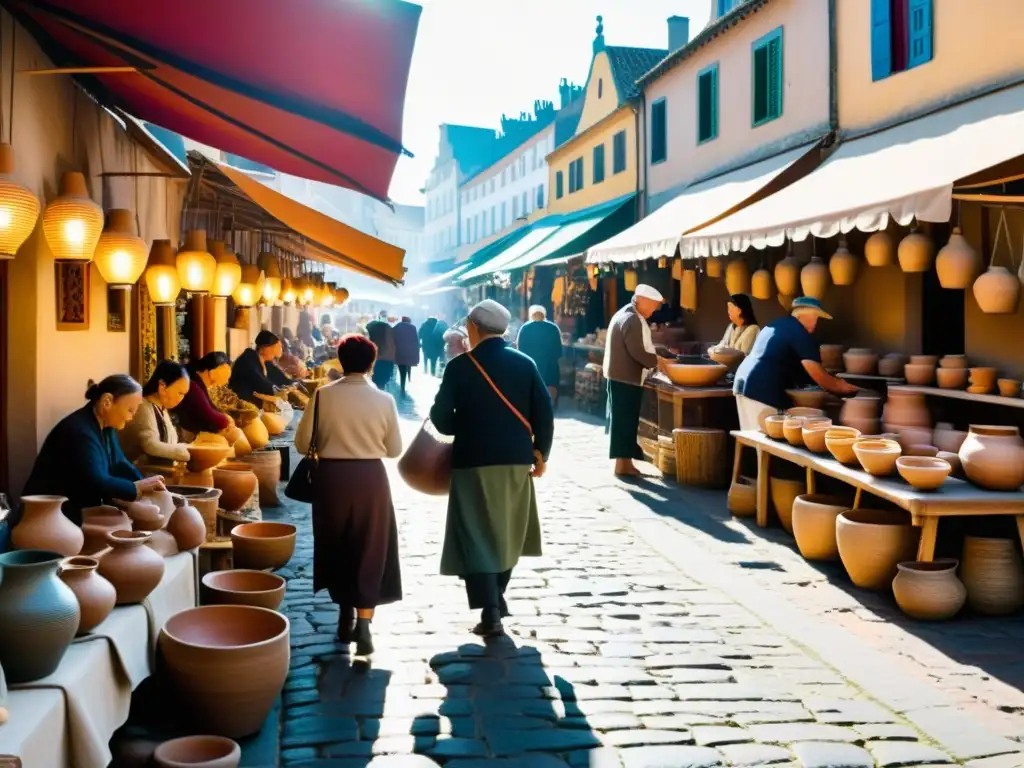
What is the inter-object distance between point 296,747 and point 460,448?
6.45 ft

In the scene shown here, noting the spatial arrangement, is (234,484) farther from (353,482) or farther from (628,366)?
(628,366)

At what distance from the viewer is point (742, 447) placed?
9.00m

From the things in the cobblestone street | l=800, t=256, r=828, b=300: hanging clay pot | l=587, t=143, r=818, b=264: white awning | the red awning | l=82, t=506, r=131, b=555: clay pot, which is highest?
l=587, t=143, r=818, b=264: white awning

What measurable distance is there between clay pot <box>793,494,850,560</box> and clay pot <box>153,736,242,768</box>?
450 cm

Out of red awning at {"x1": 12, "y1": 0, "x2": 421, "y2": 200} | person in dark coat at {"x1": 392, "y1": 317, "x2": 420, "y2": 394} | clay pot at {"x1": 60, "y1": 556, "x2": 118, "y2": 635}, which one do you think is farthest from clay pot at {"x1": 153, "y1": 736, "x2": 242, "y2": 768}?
person in dark coat at {"x1": 392, "y1": 317, "x2": 420, "y2": 394}

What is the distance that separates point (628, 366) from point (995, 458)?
192 inches

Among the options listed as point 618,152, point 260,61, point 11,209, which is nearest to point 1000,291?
point 260,61

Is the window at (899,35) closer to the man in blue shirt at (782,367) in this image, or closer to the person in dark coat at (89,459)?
the man in blue shirt at (782,367)

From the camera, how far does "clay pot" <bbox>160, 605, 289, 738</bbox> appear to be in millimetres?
3924

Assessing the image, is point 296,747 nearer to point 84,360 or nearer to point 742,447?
point 84,360

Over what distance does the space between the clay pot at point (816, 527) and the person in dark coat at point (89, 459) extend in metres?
4.25

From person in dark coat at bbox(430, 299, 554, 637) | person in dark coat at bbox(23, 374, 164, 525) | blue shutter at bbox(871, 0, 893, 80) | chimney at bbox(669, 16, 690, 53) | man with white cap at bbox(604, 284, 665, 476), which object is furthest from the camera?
chimney at bbox(669, 16, 690, 53)

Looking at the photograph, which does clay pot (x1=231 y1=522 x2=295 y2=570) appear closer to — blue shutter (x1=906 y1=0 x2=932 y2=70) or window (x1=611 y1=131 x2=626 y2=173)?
blue shutter (x1=906 y1=0 x2=932 y2=70)

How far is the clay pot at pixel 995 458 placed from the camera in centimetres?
595
